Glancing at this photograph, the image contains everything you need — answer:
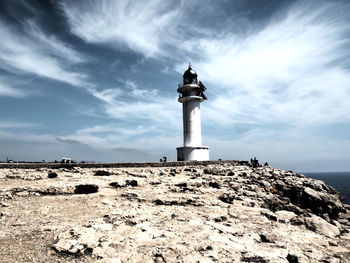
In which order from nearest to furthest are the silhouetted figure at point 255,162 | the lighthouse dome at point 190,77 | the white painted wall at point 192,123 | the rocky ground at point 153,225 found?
the rocky ground at point 153,225 < the silhouetted figure at point 255,162 < the white painted wall at point 192,123 < the lighthouse dome at point 190,77

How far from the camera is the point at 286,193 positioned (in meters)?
18.3

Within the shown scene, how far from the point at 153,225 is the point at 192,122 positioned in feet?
80.1

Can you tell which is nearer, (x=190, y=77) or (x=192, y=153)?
(x=192, y=153)

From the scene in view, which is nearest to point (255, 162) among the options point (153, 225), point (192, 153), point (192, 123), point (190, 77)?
point (192, 153)

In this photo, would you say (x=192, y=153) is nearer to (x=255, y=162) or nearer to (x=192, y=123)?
(x=192, y=123)

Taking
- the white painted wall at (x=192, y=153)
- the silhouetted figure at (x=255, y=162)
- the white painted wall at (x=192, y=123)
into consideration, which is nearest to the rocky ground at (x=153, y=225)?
the silhouetted figure at (x=255, y=162)

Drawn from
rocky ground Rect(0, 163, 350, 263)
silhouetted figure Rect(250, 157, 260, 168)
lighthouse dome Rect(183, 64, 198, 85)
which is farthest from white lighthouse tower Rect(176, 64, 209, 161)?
rocky ground Rect(0, 163, 350, 263)

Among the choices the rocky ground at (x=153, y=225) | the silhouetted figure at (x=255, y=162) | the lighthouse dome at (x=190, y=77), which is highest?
the lighthouse dome at (x=190, y=77)

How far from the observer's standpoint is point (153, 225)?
27.2 feet

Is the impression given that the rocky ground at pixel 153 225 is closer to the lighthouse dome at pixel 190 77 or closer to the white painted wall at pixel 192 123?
the white painted wall at pixel 192 123

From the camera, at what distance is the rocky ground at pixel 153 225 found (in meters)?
6.34

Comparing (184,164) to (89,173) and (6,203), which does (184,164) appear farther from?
(6,203)

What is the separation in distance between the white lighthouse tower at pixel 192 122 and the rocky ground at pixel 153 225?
15585 millimetres

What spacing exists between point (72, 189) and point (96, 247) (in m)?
6.37
